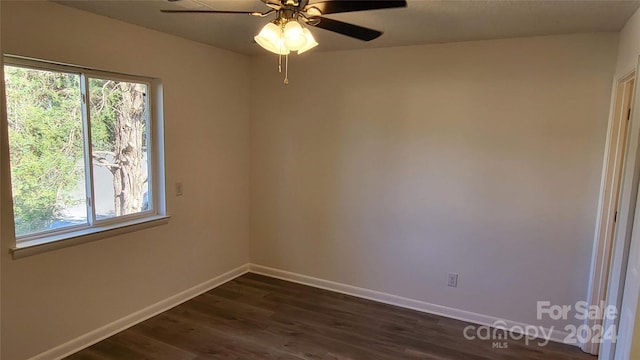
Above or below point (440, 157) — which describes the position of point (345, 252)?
below

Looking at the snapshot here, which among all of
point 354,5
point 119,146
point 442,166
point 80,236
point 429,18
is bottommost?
point 80,236

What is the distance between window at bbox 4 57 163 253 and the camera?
2.41m

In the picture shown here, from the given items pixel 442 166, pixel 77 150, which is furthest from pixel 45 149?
pixel 442 166

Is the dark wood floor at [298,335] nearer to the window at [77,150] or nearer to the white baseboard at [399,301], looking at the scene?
the white baseboard at [399,301]

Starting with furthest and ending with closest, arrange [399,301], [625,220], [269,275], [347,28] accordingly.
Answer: [269,275] → [399,301] → [625,220] → [347,28]

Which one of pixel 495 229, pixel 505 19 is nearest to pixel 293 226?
pixel 495 229

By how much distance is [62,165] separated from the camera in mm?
2623

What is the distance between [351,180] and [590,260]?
203 cm

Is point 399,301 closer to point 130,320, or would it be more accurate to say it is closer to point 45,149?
point 130,320

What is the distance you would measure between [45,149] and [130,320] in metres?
1.50

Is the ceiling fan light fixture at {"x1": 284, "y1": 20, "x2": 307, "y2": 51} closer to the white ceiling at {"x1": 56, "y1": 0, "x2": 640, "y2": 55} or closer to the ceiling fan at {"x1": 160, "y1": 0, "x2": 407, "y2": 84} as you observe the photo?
the ceiling fan at {"x1": 160, "y1": 0, "x2": 407, "y2": 84}

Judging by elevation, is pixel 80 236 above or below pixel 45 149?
below

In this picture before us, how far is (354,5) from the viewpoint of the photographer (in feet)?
5.63

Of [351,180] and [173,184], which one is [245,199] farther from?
[351,180]
